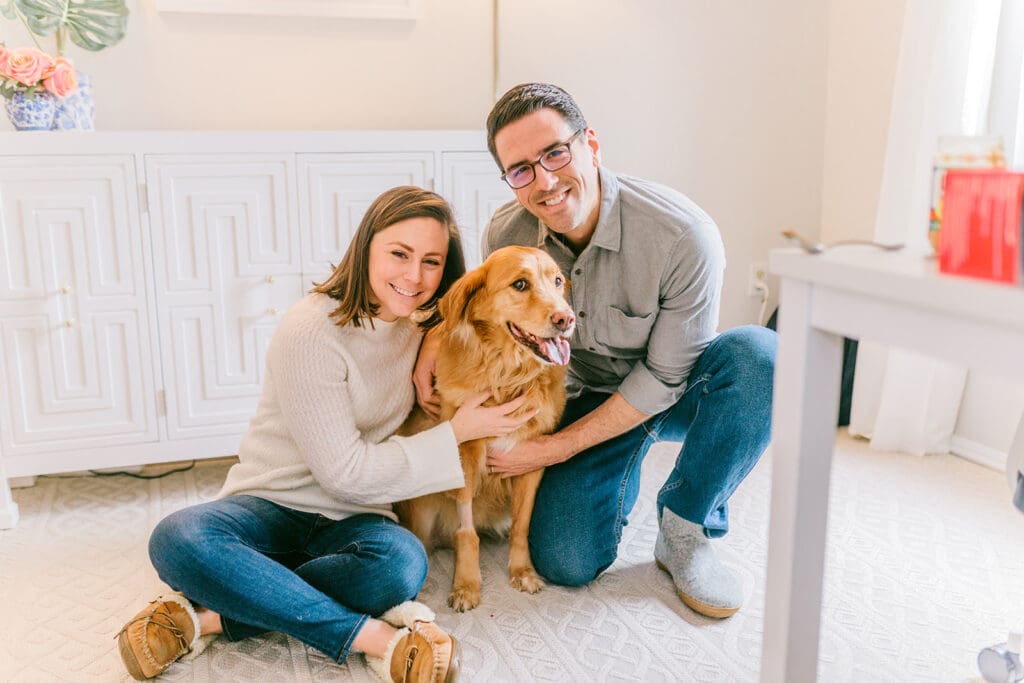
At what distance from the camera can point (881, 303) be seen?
79 cm

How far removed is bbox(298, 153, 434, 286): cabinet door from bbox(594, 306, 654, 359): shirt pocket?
893mm

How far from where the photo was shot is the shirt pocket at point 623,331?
5.82 feet

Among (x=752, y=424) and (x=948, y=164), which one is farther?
(x=752, y=424)

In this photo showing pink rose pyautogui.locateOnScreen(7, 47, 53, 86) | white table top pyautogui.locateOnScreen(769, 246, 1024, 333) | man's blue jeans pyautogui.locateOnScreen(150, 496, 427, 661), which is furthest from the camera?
pink rose pyautogui.locateOnScreen(7, 47, 53, 86)

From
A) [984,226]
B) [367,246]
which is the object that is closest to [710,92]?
[367,246]

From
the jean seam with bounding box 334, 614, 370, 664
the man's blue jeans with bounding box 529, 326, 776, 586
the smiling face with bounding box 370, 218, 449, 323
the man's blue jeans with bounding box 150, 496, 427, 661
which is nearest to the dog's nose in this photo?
the smiling face with bounding box 370, 218, 449, 323

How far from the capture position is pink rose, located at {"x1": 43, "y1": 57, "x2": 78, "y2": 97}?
218cm

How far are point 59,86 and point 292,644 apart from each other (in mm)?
1542

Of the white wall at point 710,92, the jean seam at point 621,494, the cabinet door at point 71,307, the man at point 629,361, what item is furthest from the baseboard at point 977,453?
the cabinet door at point 71,307

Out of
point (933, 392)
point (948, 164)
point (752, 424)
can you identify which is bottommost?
point (933, 392)

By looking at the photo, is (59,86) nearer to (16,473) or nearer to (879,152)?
(16,473)

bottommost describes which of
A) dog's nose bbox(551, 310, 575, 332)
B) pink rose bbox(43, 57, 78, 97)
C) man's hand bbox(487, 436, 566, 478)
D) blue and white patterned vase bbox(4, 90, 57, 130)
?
man's hand bbox(487, 436, 566, 478)

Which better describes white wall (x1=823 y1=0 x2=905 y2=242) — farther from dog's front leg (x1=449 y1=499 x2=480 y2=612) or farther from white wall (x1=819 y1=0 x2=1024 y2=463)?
dog's front leg (x1=449 y1=499 x2=480 y2=612)

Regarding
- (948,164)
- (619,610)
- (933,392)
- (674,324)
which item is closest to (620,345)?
(674,324)
